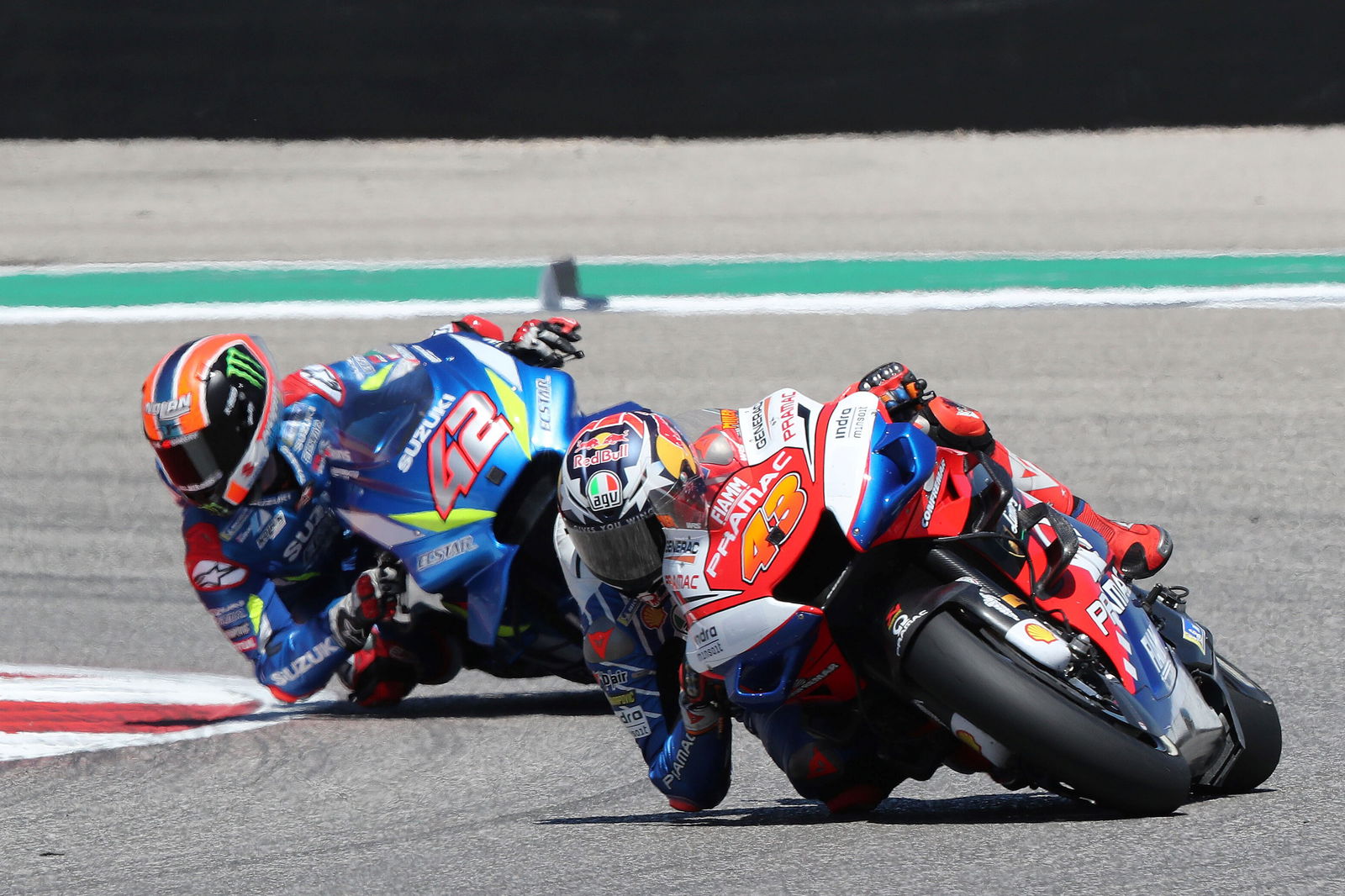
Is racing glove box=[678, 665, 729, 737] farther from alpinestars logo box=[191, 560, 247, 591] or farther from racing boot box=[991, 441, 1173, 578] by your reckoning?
alpinestars logo box=[191, 560, 247, 591]

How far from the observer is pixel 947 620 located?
3303mm

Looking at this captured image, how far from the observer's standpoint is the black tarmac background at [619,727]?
3.38 m

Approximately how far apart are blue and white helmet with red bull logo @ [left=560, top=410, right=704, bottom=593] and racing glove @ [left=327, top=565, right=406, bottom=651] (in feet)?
5.26

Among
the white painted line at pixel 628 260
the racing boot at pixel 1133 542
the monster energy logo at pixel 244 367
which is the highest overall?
the monster energy logo at pixel 244 367

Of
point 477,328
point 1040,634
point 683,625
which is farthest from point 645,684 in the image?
point 477,328

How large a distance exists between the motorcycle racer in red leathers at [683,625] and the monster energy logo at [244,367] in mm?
1441

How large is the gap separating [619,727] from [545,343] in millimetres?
1277

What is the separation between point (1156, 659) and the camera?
3.48 metres

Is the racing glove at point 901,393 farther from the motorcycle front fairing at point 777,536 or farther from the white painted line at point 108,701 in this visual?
the white painted line at point 108,701

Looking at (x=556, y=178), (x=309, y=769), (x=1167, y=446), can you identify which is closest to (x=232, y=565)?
(x=309, y=769)

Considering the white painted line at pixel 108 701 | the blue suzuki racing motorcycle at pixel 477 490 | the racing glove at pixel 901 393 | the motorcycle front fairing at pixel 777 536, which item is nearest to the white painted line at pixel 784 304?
the white painted line at pixel 108 701

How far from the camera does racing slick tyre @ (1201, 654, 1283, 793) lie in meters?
3.65

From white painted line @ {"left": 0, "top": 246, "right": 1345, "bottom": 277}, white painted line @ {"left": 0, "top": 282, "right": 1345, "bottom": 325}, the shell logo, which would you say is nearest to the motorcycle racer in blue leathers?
the shell logo

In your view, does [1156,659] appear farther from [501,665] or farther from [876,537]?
[501,665]
